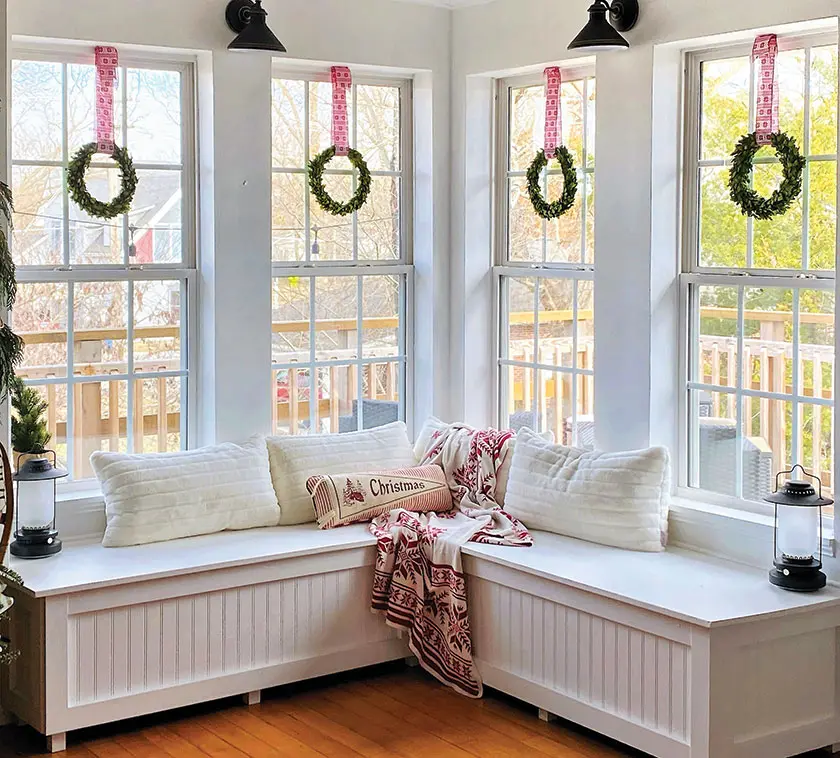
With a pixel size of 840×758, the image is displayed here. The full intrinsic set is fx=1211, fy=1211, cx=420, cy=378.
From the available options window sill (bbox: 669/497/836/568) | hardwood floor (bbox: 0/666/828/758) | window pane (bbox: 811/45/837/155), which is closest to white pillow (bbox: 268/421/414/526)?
hardwood floor (bbox: 0/666/828/758)

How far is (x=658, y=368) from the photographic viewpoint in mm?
4566

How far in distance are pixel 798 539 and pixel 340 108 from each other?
2644mm

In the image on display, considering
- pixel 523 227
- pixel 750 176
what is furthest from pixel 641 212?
pixel 523 227

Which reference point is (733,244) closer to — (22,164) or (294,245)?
(294,245)

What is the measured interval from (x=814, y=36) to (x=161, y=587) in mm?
2889

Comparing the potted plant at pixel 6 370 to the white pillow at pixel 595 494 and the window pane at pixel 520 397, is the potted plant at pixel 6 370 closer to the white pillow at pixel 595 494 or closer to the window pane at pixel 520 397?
the white pillow at pixel 595 494

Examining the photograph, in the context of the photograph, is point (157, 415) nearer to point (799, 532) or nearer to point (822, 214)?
point (799, 532)

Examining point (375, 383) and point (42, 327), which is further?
point (375, 383)

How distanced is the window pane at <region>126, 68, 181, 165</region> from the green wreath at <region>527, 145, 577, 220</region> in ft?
4.85

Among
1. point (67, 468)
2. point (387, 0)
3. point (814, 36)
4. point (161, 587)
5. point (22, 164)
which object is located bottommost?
point (161, 587)

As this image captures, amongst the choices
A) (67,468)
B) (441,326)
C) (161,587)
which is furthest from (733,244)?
(67,468)

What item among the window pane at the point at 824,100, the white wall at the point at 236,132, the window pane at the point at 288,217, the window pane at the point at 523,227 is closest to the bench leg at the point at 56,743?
the white wall at the point at 236,132

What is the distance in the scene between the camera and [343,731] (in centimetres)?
412

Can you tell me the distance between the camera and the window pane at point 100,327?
4738mm
